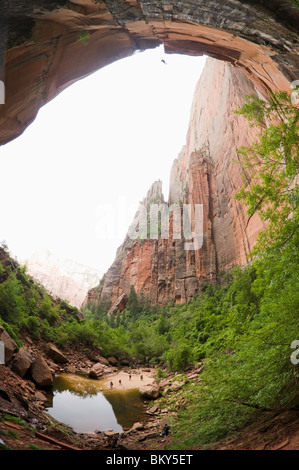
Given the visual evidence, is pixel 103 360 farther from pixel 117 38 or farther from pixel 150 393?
pixel 117 38

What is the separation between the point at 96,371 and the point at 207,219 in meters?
32.6

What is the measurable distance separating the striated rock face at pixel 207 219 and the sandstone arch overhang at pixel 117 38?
19.8 m

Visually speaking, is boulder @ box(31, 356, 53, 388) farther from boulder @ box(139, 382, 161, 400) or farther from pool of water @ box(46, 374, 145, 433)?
boulder @ box(139, 382, 161, 400)

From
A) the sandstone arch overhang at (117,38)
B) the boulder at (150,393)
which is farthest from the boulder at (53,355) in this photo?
the sandstone arch overhang at (117,38)

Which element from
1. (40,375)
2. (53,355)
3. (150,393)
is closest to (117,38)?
(40,375)

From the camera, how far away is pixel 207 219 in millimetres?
44250

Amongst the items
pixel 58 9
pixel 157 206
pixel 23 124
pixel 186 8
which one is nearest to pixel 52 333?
pixel 23 124

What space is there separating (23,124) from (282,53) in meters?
8.22

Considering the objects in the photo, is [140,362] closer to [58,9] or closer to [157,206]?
[58,9]

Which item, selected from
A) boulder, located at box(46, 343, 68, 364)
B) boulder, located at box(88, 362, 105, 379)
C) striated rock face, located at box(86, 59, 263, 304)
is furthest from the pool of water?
striated rock face, located at box(86, 59, 263, 304)

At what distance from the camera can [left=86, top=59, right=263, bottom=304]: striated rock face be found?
34531 millimetres

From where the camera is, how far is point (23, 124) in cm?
847

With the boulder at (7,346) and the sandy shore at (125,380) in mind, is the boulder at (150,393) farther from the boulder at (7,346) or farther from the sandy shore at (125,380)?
the boulder at (7,346)
